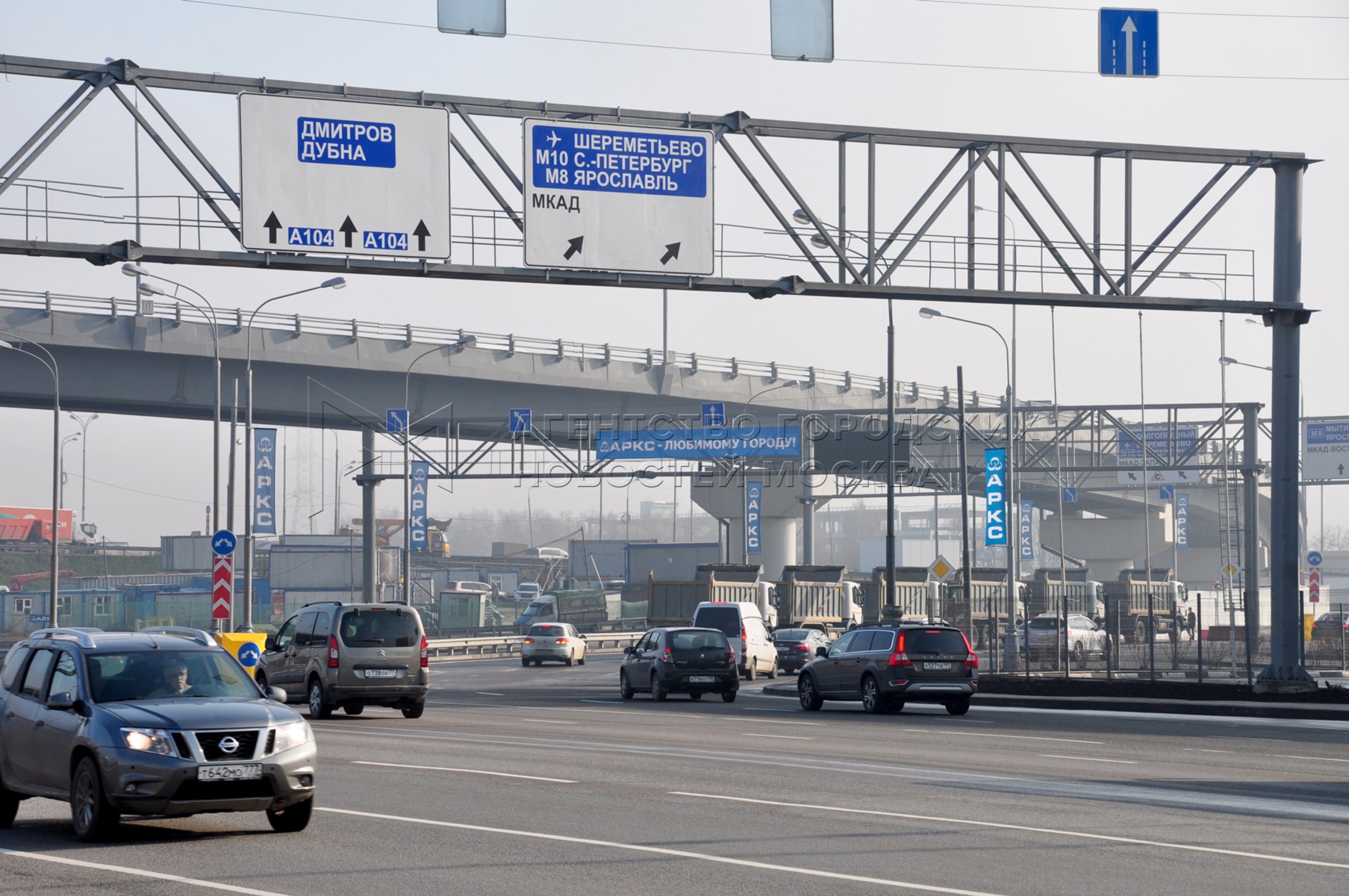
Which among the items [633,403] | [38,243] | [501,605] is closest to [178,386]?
[633,403]

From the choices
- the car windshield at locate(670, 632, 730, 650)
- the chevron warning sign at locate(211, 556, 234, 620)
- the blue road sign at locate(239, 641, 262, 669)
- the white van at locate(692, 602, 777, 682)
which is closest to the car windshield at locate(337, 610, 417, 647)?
the blue road sign at locate(239, 641, 262, 669)

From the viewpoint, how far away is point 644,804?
13.3m

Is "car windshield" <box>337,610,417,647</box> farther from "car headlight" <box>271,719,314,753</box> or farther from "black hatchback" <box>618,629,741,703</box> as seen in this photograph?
"car headlight" <box>271,719,314,753</box>

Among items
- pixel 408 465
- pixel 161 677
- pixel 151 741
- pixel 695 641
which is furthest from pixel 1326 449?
pixel 151 741

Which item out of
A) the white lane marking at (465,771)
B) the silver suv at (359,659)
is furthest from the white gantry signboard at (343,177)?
the white lane marking at (465,771)

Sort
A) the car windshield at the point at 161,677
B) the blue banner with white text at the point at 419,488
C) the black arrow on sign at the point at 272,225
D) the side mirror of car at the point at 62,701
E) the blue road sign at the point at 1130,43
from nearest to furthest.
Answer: the side mirror of car at the point at 62,701 → the car windshield at the point at 161,677 → the black arrow on sign at the point at 272,225 → the blue road sign at the point at 1130,43 → the blue banner with white text at the point at 419,488

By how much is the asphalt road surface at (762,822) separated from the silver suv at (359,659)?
10.5 ft

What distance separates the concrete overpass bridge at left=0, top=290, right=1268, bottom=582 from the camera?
52375 mm

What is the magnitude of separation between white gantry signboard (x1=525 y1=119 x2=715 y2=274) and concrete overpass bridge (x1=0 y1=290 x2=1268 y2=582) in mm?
24836

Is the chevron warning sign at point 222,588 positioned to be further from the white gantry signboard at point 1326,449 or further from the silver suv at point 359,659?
the white gantry signboard at point 1326,449

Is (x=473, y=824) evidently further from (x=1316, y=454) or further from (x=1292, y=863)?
(x=1316, y=454)

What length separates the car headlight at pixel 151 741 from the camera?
10484mm

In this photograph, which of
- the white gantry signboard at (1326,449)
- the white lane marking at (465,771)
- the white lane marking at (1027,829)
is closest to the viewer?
the white lane marking at (1027,829)

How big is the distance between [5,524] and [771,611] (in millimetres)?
89819
